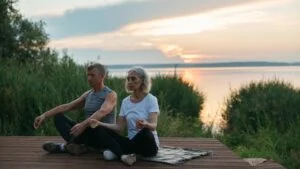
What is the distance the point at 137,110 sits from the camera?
4629mm

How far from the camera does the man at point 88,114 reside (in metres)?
4.78

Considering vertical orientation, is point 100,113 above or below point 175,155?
above

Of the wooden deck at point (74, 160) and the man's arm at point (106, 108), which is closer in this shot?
the wooden deck at point (74, 160)

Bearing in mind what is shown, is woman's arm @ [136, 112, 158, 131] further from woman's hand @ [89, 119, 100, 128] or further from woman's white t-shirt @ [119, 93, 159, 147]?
woman's hand @ [89, 119, 100, 128]

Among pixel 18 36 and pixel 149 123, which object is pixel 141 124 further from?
pixel 18 36

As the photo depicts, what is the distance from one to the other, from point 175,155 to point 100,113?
2.41 ft

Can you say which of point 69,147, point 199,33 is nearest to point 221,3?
point 199,33

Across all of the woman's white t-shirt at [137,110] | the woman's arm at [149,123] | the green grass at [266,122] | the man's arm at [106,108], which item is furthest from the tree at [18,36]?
the woman's arm at [149,123]

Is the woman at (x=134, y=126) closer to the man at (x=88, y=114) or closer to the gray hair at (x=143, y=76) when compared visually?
the gray hair at (x=143, y=76)

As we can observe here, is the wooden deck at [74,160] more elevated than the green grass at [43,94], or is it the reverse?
the green grass at [43,94]

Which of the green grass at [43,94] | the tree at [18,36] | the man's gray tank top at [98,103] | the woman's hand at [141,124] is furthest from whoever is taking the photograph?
the tree at [18,36]

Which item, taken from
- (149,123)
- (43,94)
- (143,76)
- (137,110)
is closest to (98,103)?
(137,110)

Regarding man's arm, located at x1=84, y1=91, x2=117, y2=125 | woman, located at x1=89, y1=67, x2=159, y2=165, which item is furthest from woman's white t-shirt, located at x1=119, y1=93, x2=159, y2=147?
man's arm, located at x1=84, y1=91, x2=117, y2=125

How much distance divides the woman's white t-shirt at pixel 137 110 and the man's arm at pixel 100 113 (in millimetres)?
142
